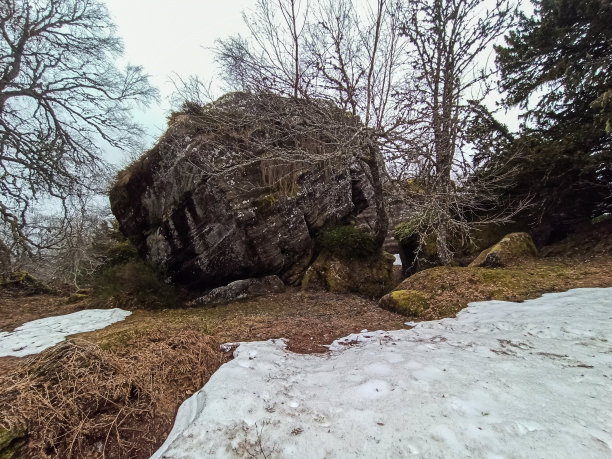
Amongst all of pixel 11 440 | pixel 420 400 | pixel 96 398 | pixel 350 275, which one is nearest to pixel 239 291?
pixel 350 275

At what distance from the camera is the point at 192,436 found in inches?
68.4

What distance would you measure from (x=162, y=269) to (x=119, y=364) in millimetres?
5040

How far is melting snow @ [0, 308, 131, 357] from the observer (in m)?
4.19

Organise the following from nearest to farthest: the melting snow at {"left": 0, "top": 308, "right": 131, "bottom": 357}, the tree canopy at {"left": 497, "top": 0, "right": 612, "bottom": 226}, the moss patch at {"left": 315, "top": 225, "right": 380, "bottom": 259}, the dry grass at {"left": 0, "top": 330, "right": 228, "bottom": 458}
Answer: the dry grass at {"left": 0, "top": 330, "right": 228, "bottom": 458} → the melting snow at {"left": 0, "top": 308, "right": 131, "bottom": 357} → the tree canopy at {"left": 497, "top": 0, "right": 612, "bottom": 226} → the moss patch at {"left": 315, "top": 225, "right": 380, "bottom": 259}

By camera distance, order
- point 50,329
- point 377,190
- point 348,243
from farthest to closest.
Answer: point 348,243
point 377,190
point 50,329

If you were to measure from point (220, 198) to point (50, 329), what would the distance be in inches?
159

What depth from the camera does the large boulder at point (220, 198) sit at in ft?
21.4

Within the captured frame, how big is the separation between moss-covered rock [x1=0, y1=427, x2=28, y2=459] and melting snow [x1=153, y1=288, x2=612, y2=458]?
91cm

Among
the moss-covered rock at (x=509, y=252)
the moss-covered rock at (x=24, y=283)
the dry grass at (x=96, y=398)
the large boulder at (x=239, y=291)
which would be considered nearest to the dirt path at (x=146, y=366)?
the dry grass at (x=96, y=398)

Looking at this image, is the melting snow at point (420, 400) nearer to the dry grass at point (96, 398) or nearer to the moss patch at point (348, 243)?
the dry grass at point (96, 398)

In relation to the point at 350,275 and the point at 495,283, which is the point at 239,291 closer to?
the point at 350,275

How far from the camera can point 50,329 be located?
512cm

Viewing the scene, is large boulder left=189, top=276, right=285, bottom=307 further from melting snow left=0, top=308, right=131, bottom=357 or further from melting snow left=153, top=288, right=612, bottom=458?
melting snow left=153, top=288, right=612, bottom=458

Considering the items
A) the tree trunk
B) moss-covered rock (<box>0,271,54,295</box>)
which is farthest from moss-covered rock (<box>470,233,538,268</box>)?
moss-covered rock (<box>0,271,54,295</box>)
